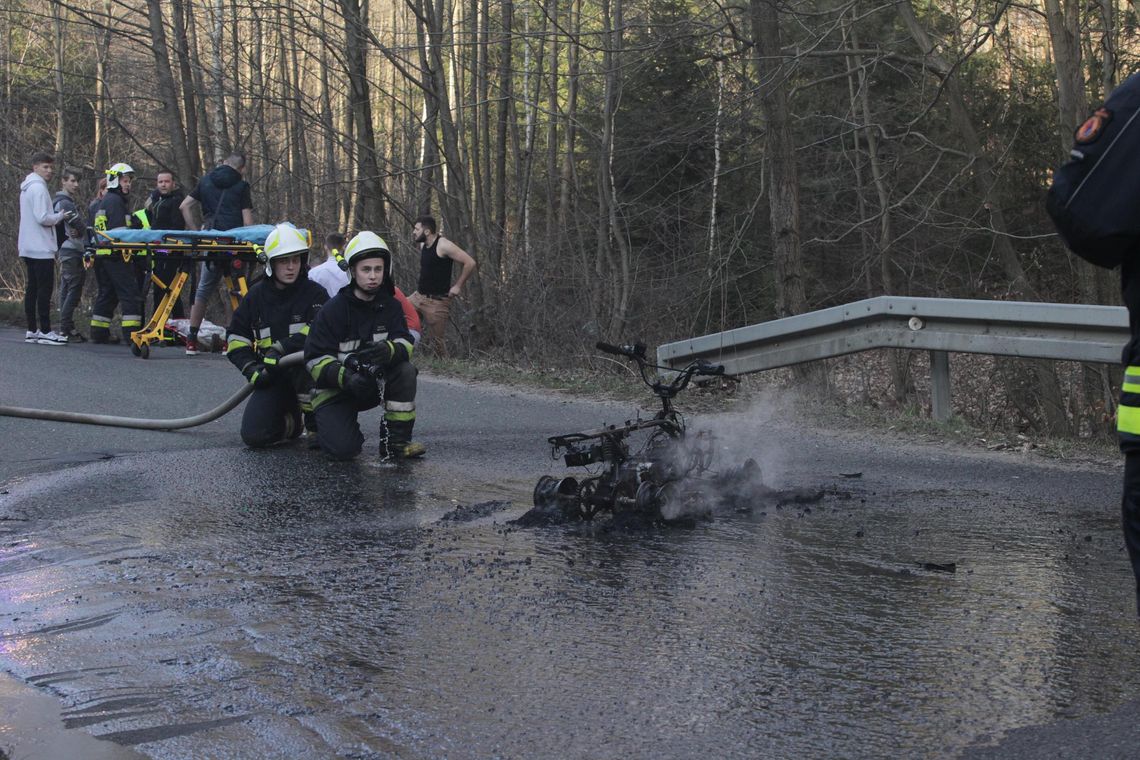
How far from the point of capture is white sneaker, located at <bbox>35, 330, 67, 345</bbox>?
54.3 feet

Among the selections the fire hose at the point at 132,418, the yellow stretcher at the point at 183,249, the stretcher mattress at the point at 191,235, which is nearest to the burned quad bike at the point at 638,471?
the fire hose at the point at 132,418

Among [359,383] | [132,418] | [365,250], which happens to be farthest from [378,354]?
[132,418]

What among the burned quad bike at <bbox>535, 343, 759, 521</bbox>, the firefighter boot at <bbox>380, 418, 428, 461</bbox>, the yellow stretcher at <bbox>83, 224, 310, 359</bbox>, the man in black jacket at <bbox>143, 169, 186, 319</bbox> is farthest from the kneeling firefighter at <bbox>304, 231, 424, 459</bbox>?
the man in black jacket at <bbox>143, 169, 186, 319</bbox>

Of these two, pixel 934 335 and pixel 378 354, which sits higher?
pixel 934 335

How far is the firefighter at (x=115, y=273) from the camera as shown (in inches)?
631

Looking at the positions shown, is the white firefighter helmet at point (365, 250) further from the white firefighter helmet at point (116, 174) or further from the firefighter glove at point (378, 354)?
the white firefighter helmet at point (116, 174)

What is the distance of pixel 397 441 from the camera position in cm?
874

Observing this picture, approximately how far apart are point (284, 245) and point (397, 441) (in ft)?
6.02

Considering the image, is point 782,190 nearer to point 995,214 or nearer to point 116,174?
point 995,214

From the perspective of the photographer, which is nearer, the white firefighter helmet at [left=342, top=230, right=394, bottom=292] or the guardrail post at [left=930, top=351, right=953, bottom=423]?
the white firefighter helmet at [left=342, top=230, right=394, bottom=292]

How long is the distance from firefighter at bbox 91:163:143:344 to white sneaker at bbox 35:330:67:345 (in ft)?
1.78

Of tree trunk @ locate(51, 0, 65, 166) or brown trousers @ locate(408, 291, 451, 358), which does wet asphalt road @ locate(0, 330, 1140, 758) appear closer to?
brown trousers @ locate(408, 291, 451, 358)

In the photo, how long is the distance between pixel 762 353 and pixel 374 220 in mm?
12493

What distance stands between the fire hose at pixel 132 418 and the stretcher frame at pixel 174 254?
15.5 feet
